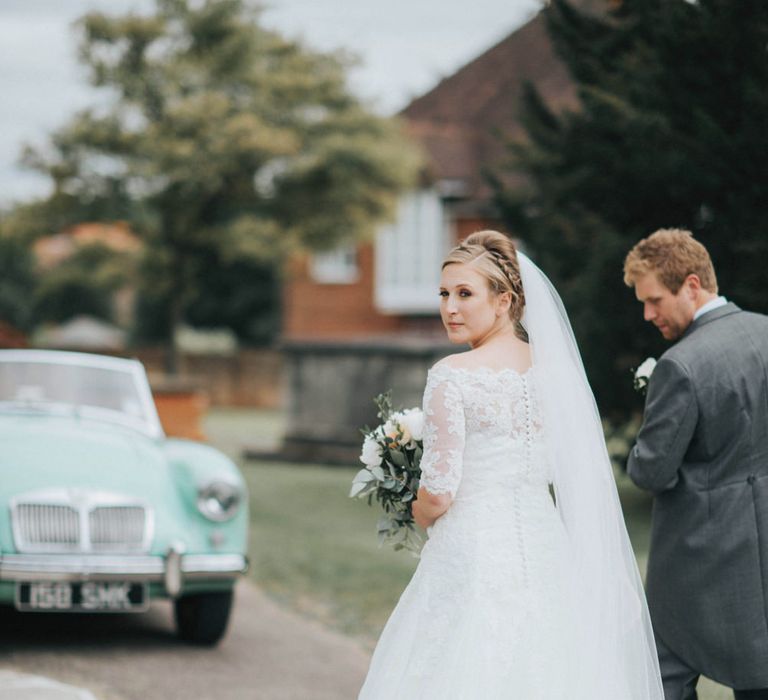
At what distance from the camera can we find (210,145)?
20125mm

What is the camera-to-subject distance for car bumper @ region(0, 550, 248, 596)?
6055 millimetres

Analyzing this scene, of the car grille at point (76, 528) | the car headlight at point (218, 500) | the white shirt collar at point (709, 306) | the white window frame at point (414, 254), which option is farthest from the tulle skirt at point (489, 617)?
the white window frame at point (414, 254)

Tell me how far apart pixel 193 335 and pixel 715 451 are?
55811mm

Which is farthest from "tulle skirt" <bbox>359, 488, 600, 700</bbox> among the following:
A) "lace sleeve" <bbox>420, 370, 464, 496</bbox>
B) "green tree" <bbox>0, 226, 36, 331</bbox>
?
"green tree" <bbox>0, 226, 36, 331</bbox>

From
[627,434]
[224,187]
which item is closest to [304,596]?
[627,434]

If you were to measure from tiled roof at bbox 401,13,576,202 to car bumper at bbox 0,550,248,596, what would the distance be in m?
24.4

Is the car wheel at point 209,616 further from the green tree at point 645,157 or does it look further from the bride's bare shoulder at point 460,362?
the green tree at point 645,157

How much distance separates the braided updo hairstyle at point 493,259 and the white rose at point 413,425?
0.45 metres

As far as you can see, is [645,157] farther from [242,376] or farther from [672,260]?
[242,376]

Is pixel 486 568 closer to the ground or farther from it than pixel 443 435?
closer to the ground

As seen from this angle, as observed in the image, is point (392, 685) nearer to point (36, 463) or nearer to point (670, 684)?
point (670, 684)

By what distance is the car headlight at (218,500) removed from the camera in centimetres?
671

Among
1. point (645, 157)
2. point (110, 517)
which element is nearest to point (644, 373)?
point (110, 517)

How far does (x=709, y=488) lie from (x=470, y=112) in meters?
30.3
